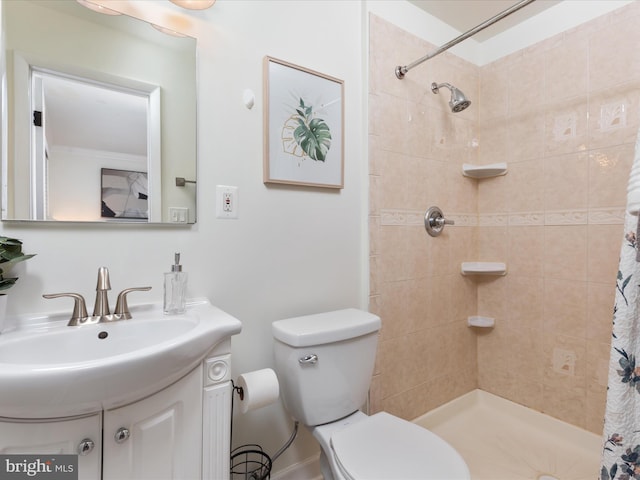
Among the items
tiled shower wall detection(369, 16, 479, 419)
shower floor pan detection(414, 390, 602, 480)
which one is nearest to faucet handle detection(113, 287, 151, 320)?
tiled shower wall detection(369, 16, 479, 419)

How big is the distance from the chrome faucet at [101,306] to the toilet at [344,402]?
50cm

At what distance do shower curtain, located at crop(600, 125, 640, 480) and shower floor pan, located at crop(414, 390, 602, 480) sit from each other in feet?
2.16

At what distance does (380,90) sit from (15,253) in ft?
5.00

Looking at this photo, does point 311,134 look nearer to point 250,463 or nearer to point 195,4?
point 195,4

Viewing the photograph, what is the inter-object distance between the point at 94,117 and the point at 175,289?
0.60m

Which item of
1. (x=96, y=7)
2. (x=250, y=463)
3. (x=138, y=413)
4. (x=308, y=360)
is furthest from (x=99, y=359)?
(x=96, y=7)

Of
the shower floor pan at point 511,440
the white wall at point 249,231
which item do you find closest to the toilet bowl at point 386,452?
the white wall at point 249,231

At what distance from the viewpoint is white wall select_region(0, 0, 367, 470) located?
1.00 m

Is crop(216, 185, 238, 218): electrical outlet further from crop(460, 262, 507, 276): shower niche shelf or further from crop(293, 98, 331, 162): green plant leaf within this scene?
crop(460, 262, 507, 276): shower niche shelf

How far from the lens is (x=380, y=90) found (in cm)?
160

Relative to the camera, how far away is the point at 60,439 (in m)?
0.69

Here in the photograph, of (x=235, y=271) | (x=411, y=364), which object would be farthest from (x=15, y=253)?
(x=411, y=364)

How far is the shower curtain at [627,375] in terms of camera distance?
0.97m

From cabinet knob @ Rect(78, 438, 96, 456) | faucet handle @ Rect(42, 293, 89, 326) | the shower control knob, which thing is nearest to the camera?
cabinet knob @ Rect(78, 438, 96, 456)
